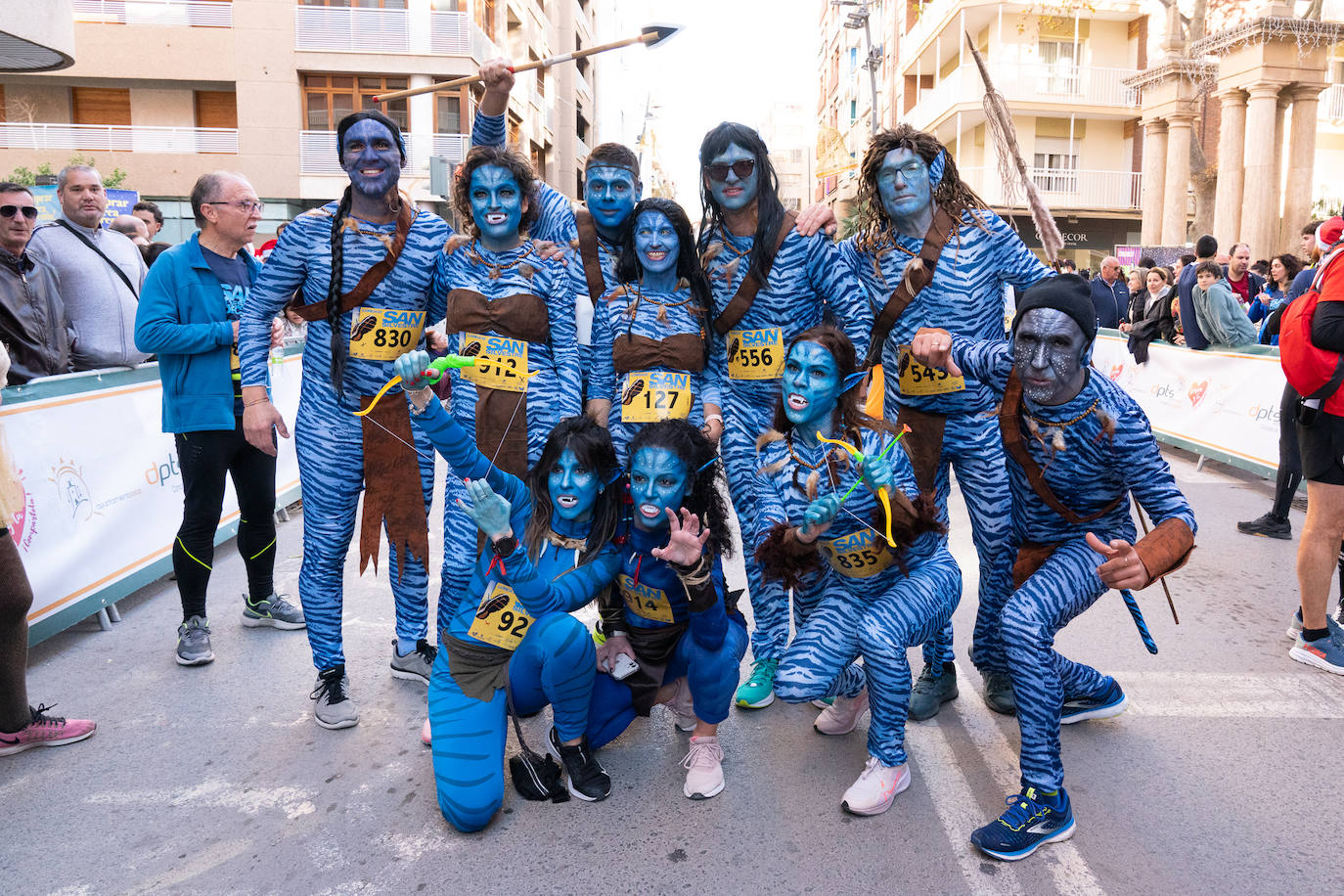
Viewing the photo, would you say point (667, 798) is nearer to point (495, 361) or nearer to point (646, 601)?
point (646, 601)

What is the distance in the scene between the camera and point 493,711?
2949 millimetres

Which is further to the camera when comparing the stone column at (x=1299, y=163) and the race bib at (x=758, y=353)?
the stone column at (x=1299, y=163)

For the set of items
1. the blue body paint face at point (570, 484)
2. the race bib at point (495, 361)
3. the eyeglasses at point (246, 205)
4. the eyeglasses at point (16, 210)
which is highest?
the eyeglasses at point (16, 210)

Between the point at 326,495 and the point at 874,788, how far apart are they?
2242mm

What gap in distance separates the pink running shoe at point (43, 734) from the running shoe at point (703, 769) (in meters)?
2.26

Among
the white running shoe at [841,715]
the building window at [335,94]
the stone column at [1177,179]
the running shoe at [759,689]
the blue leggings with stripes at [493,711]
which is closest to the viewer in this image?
the blue leggings with stripes at [493,711]

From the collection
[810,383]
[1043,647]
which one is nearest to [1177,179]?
[810,383]

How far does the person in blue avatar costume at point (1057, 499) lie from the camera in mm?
2678

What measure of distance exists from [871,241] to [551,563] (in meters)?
1.78

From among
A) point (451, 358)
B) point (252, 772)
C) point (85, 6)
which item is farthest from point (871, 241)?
point (85, 6)

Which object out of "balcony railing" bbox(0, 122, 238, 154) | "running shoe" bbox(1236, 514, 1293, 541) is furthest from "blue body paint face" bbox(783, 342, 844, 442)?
"balcony railing" bbox(0, 122, 238, 154)

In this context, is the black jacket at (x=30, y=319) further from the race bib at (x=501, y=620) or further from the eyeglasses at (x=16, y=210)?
the race bib at (x=501, y=620)

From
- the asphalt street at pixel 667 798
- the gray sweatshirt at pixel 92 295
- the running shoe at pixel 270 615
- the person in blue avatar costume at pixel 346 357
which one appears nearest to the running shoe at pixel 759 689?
the asphalt street at pixel 667 798

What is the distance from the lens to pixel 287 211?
2481 cm
